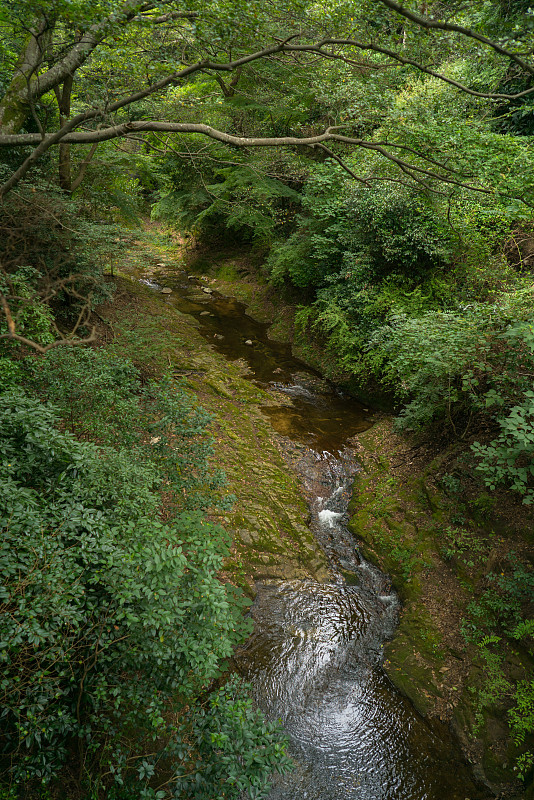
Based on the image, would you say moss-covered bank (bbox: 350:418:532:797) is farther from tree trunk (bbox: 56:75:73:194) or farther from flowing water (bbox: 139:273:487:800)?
tree trunk (bbox: 56:75:73:194)

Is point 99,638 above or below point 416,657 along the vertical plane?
above

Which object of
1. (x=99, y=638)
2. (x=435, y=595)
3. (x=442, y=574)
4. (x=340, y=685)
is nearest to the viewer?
(x=99, y=638)

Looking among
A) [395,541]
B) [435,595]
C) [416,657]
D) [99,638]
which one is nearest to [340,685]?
[416,657]

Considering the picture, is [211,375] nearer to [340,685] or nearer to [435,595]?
[435,595]

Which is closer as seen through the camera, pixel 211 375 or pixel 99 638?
pixel 99 638

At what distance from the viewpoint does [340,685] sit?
5.30 m


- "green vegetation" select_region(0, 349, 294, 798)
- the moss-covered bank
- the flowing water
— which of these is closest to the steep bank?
the moss-covered bank

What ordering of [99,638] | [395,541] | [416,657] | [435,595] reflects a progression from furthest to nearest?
[395,541] < [435,595] < [416,657] < [99,638]

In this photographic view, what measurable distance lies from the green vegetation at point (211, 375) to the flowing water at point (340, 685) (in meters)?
0.54

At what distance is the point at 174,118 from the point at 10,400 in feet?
33.4

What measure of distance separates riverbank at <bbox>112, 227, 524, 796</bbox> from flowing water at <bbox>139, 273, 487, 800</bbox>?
0.23 meters

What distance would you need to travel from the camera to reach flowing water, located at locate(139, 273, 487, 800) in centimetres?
441

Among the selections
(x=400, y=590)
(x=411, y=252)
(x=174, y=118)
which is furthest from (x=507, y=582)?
(x=174, y=118)

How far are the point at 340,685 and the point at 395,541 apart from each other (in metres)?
2.38
